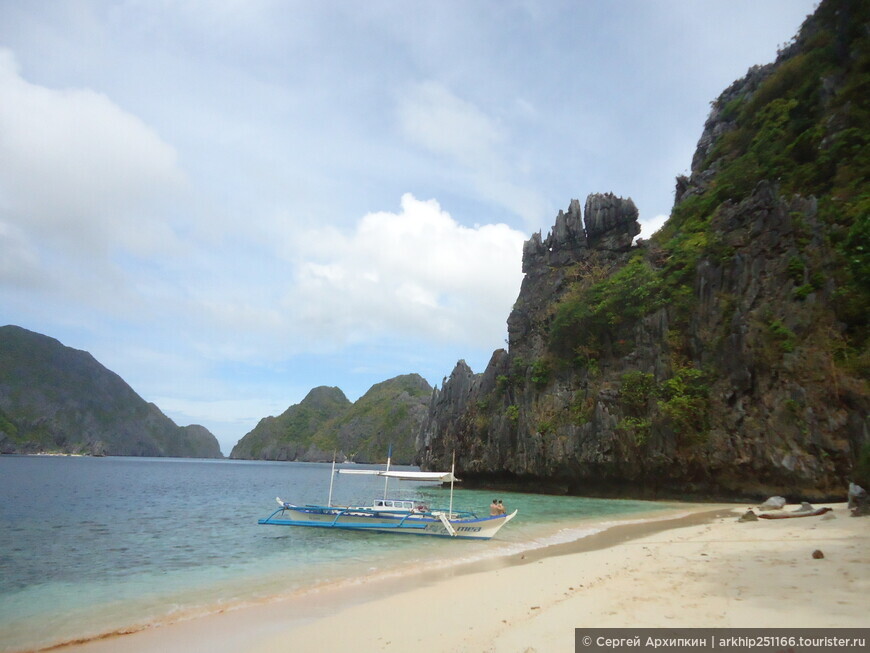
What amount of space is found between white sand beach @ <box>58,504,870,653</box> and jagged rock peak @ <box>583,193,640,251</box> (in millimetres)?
41440

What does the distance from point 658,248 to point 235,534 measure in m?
40.3

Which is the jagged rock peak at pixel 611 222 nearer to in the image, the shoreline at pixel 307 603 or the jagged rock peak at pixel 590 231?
the jagged rock peak at pixel 590 231

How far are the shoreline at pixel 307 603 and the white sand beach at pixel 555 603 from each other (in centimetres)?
5

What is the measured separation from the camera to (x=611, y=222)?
52.2m

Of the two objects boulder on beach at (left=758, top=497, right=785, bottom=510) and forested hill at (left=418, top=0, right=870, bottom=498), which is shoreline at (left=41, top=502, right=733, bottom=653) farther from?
forested hill at (left=418, top=0, right=870, bottom=498)

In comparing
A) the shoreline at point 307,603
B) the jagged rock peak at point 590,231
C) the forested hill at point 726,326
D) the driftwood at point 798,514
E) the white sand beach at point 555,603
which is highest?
the jagged rock peak at point 590,231

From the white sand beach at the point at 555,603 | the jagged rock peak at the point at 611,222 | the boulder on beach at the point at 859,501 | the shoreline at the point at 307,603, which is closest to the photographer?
the white sand beach at the point at 555,603

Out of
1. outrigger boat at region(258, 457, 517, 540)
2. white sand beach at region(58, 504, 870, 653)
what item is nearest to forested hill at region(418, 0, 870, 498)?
white sand beach at region(58, 504, 870, 653)

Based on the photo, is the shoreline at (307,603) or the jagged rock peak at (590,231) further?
the jagged rock peak at (590,231)

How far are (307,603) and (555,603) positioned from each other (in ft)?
17.9

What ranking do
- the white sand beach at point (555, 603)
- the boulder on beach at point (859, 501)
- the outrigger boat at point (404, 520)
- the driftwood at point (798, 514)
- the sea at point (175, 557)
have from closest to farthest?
the white sand beach at point (555, 603) < the sea at point (175, 557) < the boulder on beach at point (859, 501) < the driftwood at point (798, 514) < the outrigger boat at point (404, 520)

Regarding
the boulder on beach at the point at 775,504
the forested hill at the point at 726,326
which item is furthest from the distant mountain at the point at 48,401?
the boulder on beach at the point at 775,504

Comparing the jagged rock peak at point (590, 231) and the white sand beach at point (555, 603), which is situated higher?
the jagged rock peak at point (590, 231)

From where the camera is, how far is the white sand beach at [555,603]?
668cm
